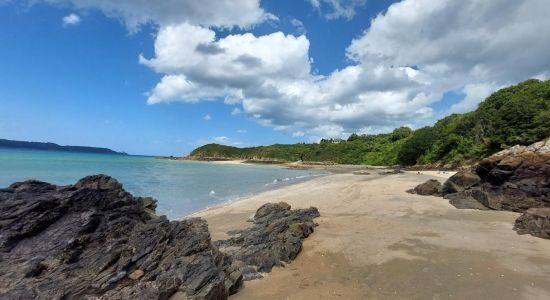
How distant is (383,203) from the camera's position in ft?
63.2

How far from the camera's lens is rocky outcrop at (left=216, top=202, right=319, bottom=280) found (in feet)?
31.3

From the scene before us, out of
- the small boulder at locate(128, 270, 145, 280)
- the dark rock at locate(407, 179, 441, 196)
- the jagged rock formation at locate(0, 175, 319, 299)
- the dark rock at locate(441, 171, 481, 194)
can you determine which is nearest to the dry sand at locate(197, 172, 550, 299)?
the jagged rock formation at locate(0, 175, 319, 299)

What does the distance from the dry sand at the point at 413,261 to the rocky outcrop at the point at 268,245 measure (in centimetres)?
32

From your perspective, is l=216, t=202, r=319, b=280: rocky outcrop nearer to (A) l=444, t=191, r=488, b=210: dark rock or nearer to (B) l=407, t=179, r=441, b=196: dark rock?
(A) l=444, t=191, r=488, b=210: dark rock

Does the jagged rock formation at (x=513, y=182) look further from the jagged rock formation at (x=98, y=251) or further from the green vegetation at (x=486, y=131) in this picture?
the green vegetation at (x=486, y=131)

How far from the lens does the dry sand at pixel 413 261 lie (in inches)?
310

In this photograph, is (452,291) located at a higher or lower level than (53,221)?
lower

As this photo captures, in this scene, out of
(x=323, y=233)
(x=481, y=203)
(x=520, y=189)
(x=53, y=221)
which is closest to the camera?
(x=53, y=221)

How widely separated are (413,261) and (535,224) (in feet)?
17.9

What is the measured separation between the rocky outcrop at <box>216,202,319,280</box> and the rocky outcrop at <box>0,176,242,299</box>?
1194mm

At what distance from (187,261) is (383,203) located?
14.1 metres

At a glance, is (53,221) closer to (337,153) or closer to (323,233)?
(323,233)

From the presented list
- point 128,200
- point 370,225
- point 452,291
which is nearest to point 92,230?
point 128,200

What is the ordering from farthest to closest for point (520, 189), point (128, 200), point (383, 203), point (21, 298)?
point (383, 203) → point (520, 189) → point (128, 200) → point (21, 298)
